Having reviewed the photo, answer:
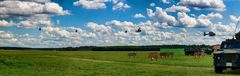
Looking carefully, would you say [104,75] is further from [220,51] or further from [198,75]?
[220,51]

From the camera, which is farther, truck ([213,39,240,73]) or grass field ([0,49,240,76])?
truck ([213,39,240,73])

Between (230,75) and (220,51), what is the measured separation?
11.4 feet

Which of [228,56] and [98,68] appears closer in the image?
[228,56]

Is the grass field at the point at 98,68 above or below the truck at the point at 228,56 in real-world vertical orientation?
below

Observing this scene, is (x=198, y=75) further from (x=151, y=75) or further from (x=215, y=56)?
(x=215, y=56)

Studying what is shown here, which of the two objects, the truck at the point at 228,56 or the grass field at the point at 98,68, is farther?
the truck at the point at 228,56

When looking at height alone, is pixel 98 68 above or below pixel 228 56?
below

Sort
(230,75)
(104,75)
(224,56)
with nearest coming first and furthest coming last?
(104,75)
(230,75)
(224,56)

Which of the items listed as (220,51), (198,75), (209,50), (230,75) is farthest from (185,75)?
(209,50)

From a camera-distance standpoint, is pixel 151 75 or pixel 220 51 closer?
pixel 151 75

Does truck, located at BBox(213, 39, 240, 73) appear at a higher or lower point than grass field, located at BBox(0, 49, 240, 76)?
higher

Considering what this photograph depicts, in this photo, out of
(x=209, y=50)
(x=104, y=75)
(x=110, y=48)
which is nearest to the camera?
(x=104, y=75)

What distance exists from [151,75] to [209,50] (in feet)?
244

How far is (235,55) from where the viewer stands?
3709cm
